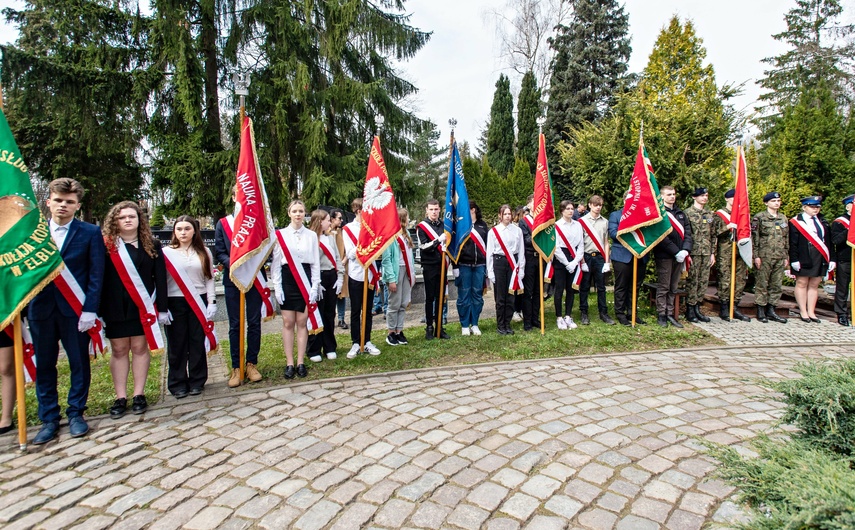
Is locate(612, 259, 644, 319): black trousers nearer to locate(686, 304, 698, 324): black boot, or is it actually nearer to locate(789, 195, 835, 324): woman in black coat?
locate(686, 304, 698, 324): black boot

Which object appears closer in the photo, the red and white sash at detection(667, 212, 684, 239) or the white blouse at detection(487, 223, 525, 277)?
the white blouse at detection(487, 223, 525, 277)

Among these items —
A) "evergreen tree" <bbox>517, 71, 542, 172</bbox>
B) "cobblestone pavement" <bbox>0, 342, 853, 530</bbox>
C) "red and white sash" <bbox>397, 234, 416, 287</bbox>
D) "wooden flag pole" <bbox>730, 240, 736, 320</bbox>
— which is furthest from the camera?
"evergreen tree" <bbox>517, 71, 542, 172</bbox>

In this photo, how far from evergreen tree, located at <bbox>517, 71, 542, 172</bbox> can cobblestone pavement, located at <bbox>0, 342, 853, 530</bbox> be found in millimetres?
26263

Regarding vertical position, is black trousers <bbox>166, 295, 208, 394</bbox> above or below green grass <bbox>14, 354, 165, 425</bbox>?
above

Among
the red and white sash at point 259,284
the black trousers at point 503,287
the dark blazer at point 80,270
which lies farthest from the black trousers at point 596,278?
the dark blazer at point 80,270

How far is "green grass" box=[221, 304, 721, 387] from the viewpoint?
585 cm

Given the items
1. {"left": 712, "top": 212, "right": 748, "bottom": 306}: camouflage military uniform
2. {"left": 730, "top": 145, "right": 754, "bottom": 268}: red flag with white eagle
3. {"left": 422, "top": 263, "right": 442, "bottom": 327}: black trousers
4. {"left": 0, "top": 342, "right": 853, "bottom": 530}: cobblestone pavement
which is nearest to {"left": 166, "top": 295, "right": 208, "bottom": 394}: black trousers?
{"left": 0, "top": 342, "right": 853, "bottom": 530}: cobblestone pavement

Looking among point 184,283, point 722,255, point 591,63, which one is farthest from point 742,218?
point 591,63

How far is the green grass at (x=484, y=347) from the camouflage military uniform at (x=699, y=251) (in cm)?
80

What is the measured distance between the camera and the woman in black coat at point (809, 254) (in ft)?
26.8

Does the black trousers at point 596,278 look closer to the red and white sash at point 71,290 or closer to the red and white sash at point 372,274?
the red and white sash at point 372,274

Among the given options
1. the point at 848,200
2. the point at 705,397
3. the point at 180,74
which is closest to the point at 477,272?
the point at 705,397

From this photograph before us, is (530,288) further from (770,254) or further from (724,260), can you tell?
(770,254)

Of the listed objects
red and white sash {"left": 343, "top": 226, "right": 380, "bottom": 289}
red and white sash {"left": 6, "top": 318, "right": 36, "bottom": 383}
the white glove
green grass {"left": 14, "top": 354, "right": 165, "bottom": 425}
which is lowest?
green grass {"left": 14, "top": 354, "right": 165, "bottom": 425}
